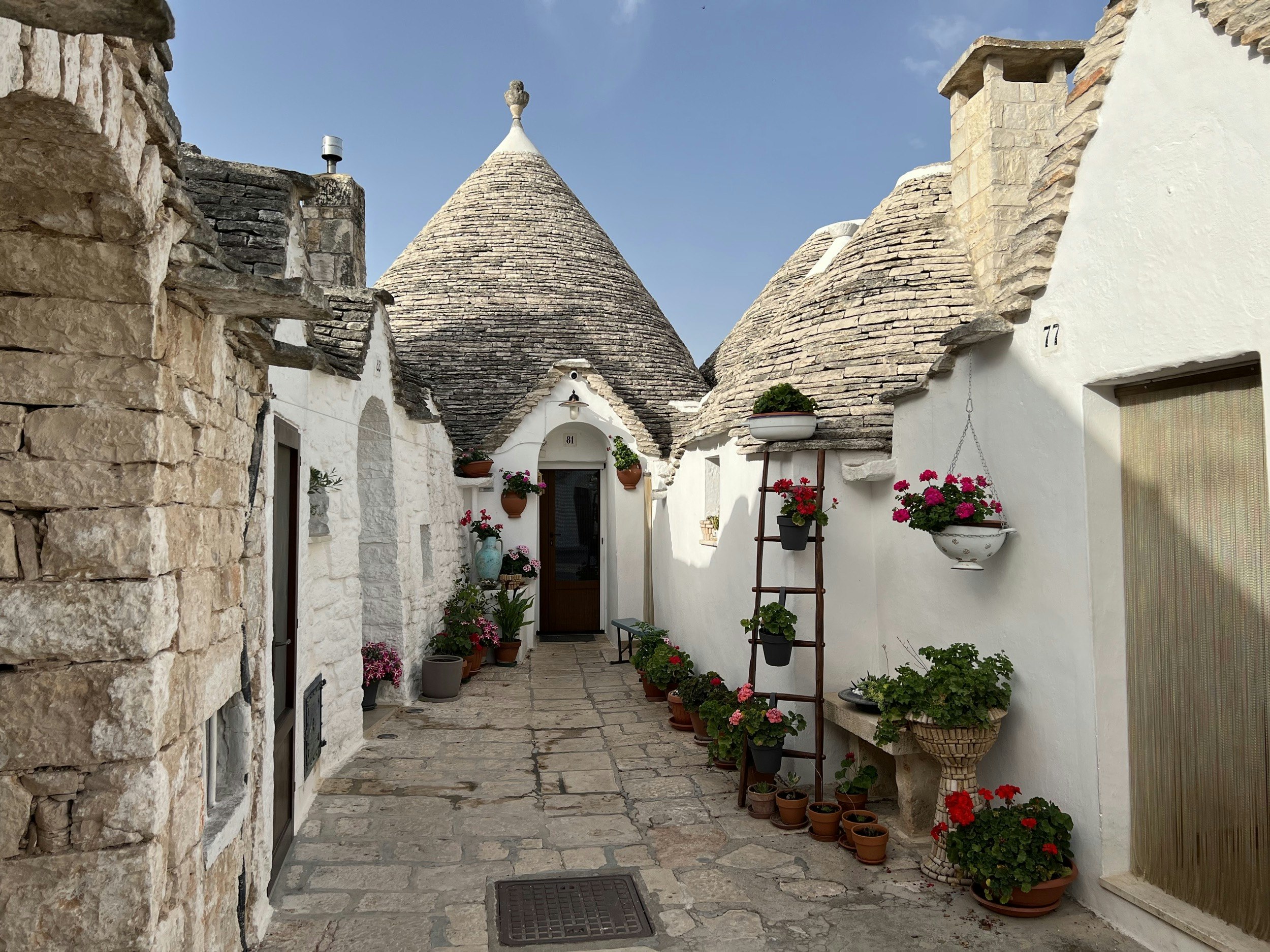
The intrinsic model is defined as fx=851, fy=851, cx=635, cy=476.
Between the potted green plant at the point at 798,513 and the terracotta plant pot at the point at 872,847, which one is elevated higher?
the potted green plant at the point at 798,513

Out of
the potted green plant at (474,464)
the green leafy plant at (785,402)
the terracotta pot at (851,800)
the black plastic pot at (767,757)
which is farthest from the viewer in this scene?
the potted green plant at (474,464)

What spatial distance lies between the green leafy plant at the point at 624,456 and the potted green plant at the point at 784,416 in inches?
219

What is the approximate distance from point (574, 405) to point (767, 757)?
259 inches

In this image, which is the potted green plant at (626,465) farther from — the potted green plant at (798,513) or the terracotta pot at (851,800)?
the terracotta pot at (851,800)

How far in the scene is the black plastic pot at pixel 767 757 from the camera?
17.5 ft

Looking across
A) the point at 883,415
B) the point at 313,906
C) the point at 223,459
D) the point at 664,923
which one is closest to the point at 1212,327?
the point at 883,415

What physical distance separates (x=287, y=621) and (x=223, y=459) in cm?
196

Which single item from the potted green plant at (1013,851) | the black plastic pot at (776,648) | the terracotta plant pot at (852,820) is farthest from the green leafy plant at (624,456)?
the potted green plant at (1013,851)

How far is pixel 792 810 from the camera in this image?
16.3 feet

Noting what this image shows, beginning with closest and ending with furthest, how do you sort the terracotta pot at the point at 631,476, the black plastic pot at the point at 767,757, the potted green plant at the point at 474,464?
the black plastic pot at the point at 767,757 < the potted green plant at the point at 474,464 < the terracotta pot at the point at 631,476

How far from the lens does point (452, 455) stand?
1073 cm

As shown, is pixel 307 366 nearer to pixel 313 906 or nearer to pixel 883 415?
pixel 313 906

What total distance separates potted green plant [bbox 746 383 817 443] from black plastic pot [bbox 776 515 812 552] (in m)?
0.55

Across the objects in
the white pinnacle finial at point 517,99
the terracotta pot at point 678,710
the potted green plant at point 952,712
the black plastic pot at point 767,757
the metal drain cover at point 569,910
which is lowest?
the metal drain cover at point 569,910
